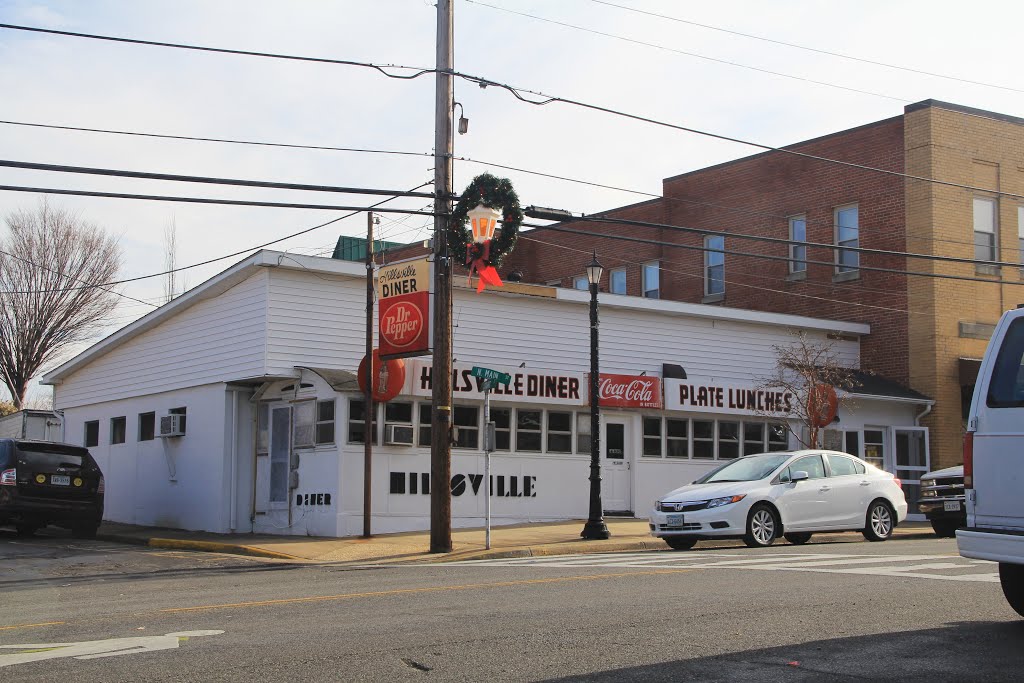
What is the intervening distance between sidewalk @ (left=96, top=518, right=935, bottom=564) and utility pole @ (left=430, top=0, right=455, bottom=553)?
77 centimetres

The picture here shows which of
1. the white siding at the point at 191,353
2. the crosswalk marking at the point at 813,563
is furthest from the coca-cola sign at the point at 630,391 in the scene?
the crosswalk marking at the point at 813,563

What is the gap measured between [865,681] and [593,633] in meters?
2.30

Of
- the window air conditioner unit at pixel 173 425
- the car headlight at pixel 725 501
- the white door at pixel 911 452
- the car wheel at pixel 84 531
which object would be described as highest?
the window air conditioner unit at pixel 173 425

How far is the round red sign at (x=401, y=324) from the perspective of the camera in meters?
19.8

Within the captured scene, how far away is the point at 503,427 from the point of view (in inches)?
940

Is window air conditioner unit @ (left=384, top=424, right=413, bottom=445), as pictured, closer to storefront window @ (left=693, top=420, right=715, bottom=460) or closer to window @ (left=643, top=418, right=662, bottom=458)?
window @ (left=643, top=418, right=662, bottom=458)

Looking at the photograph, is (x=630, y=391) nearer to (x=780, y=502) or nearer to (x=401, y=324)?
(x=401, y=324)

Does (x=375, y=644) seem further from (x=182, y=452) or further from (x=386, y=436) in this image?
(x=182, y=452)

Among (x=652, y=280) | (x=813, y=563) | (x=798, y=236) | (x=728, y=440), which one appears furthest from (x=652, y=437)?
(x=652, y=280)

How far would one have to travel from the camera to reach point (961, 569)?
1254cm

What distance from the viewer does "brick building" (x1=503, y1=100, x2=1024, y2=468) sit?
2948 centimetres

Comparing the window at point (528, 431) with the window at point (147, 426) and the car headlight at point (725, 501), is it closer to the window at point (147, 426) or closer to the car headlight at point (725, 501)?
the car headlight at point (725, 501)

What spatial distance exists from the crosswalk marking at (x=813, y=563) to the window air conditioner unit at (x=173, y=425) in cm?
1045

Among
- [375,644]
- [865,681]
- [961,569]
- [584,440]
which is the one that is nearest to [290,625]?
[375,644]
